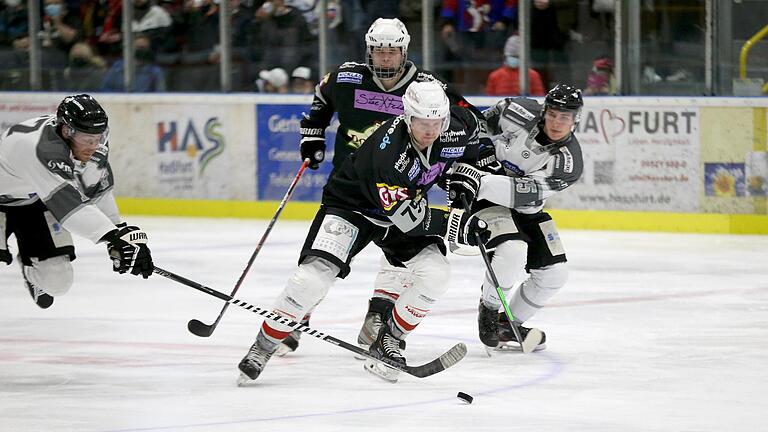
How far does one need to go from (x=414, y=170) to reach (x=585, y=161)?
4897 millimetres

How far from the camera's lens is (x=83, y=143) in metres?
4.61

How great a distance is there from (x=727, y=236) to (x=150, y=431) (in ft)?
18.7

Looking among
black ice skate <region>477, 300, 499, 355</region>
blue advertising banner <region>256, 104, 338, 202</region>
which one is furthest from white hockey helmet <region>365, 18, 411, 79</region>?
blue advertising banner <region>256, 104, 338, 202</region>

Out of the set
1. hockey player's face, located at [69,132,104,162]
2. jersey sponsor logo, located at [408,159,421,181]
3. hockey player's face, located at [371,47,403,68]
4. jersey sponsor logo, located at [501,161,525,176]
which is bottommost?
jersey sponsor logo, located at [501,161,525,176]

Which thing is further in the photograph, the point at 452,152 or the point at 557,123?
the point at 557,123

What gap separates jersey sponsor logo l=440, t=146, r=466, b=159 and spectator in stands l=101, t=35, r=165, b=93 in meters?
6.41

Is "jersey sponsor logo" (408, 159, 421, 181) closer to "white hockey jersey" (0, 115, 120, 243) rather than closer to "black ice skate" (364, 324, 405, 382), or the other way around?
"black ice skate" (364, 324, 405, 382)

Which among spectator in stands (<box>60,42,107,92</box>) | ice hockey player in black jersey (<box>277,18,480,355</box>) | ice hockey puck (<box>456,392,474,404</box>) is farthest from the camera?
spectator in stands (<box>60,42,107,92</box>)

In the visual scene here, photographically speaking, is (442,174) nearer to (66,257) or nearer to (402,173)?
(402,173)

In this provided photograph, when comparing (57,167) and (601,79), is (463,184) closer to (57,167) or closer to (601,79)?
(57,167)

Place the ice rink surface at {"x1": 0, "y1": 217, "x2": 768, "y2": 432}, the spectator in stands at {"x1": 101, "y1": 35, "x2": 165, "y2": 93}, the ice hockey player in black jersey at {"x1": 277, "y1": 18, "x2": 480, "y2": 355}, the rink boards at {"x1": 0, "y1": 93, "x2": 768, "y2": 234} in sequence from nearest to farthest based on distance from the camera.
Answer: the ice rink surface at {"x1": 0, "y1": 217, "x2": 768, "y2": 432} < the ice hockey player in black jersey at {"x1": 277, "y1": 18, "x2": 480, "y2": 355} < the rink boards at {"x1": 0, "y1": 93, "x2": 768, "y2": 234} < the spectator in stands at {"x1": 101, "y1": 35, "x2": 165, "y2": 93}

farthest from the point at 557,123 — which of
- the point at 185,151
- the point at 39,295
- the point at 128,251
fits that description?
the point at 185,151

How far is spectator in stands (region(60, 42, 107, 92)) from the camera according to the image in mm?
11016

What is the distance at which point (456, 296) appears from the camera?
6.63 meters
